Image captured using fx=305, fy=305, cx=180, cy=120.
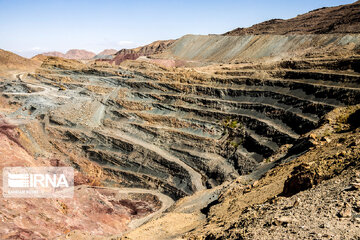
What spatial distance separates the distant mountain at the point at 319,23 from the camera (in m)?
48.9

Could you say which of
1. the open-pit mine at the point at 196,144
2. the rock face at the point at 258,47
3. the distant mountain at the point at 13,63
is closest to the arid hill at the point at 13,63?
the distant mountain at the point at 13,63

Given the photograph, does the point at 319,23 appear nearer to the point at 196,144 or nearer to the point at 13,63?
the point at 196,144

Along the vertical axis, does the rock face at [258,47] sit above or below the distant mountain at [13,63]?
above

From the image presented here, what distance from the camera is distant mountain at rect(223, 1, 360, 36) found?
4888cm

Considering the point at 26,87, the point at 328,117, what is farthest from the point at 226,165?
the point at 26,87

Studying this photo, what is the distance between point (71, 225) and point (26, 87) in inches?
1234

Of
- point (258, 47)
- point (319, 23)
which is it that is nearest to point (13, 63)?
point (258, 47)

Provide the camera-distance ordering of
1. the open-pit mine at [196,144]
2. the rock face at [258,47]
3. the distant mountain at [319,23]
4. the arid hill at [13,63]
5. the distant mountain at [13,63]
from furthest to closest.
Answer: the distant mountain at [13,63] < the arid hill at [13,63] < the distant mountain at [319,23] < the rock face at [258,47] < the open-pit mine at [196,144]

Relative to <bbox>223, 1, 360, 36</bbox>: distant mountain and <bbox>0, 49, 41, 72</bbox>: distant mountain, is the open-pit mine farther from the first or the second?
<bbox>0, 49, 41, 72</bbox>: distant mountain

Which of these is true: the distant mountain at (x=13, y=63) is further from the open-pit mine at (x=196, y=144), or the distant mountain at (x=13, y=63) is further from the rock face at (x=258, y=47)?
the rock face at (x=258, y=47)

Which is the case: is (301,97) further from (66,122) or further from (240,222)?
(66,122)

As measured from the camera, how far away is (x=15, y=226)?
16.7 metres

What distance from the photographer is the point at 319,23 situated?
5672cm

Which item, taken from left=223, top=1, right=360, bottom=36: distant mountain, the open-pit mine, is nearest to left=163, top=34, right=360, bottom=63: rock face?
the open-pit mine
